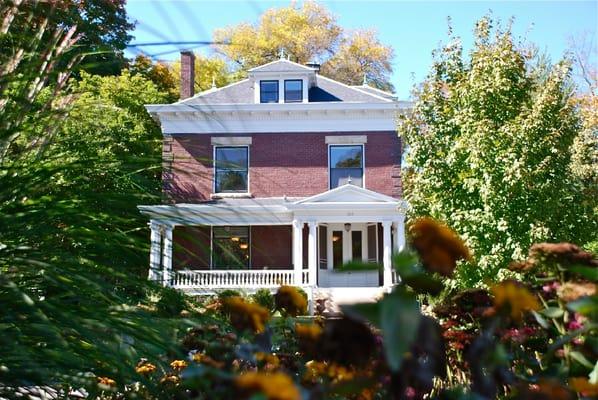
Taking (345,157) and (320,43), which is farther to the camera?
(320,43)

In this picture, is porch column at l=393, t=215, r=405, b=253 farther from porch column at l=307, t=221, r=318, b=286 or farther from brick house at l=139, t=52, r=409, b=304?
porch column at l=307, t=221, r=318, b=286

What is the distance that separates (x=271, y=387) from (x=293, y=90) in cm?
2071

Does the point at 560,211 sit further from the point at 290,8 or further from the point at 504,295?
the point at 290,8

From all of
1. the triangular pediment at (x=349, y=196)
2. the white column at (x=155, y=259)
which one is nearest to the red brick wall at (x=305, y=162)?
the triangular pediment at (x=349, y=196)

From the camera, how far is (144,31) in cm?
174

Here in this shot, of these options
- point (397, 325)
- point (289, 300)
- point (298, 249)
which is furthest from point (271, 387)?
point (298, 249)

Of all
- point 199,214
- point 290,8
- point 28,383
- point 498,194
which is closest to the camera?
point 28,383

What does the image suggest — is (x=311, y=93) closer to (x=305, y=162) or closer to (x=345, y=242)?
(x=305, y=162)

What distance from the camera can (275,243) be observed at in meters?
21.0

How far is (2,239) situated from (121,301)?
1.43 feet

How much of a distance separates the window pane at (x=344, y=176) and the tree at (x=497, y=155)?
25.2 ft

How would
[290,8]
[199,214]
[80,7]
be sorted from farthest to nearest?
[290,8]
[80,7]
[199,214]

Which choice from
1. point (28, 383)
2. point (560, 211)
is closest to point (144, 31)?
point (28, 383)

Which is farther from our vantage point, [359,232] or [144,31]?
[359,232]
